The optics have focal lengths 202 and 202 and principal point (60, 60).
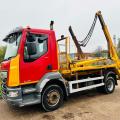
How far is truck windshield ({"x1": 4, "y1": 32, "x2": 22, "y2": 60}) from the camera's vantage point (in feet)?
20.2

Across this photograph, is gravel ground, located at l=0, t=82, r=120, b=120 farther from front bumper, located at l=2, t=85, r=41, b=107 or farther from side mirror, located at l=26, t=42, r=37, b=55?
side mirror, located at l=26, t=42, r=37, b=55

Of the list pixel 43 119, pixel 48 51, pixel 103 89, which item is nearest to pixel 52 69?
pixel 48 51

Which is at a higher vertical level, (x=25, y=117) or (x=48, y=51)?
(x=48, y=51)

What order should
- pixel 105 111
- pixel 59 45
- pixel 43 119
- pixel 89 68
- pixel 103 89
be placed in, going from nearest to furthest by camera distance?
1. pixel 43 119
2. pixel 105 111
3. pixel 59 45
4. pixel 89 68
5. pixel 103 89

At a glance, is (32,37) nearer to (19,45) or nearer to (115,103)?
(19,45)

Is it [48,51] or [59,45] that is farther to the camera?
[59,45]

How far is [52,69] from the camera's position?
662 centimetres

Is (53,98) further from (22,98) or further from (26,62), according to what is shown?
(26,62)

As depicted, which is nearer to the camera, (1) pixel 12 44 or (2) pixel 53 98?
(1) pixel 12 44

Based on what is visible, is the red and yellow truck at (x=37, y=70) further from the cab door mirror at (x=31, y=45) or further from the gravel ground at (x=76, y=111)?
the gravel ground at (x=76, y=111)

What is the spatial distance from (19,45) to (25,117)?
2188 millimetres

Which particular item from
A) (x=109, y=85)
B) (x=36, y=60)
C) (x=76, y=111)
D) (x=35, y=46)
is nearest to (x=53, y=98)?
(x=76, y=111)

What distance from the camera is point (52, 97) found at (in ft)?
21.8

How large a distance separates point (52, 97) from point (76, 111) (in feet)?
2.94
